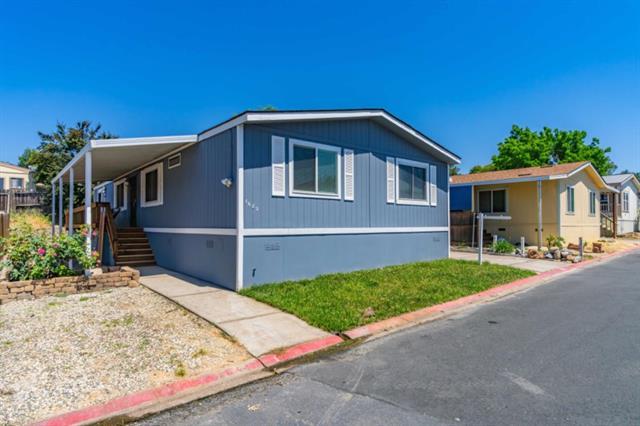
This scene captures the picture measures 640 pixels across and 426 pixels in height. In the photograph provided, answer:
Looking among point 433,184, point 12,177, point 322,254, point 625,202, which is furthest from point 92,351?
point 12,177

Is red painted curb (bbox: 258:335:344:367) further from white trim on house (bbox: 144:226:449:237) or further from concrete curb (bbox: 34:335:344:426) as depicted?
white trim on house (bbox: 144:226:449:237)

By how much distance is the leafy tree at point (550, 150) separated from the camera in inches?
1375

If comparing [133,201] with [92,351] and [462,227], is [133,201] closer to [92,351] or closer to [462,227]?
[92,351]

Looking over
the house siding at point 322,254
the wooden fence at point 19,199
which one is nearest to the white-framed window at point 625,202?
the house siding at point 322,254

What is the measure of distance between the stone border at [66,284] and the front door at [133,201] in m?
6.00

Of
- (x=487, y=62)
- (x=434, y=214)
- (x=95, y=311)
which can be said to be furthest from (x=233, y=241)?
(x=487, y=62)

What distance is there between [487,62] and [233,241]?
13.5 meters

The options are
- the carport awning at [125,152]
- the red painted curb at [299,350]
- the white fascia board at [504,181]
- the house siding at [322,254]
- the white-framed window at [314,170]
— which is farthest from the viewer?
the white fascia board at [504,181]

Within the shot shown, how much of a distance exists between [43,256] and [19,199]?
24091 mm

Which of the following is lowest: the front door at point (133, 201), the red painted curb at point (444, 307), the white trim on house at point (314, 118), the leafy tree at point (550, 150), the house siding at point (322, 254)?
the red painted curb at point (444, 307)

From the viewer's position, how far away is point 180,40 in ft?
45.0

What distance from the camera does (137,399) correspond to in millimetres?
3213

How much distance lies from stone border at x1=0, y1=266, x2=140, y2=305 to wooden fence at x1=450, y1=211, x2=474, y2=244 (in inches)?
589

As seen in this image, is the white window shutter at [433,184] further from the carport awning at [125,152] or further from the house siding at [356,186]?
the carport awning at [125,152]
